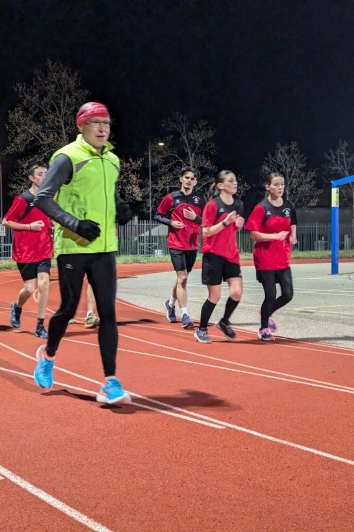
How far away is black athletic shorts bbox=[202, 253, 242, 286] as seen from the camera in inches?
309

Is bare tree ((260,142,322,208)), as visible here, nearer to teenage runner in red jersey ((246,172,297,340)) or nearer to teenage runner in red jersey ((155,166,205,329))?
teenage runner in red jersey ((155,166,205,329))

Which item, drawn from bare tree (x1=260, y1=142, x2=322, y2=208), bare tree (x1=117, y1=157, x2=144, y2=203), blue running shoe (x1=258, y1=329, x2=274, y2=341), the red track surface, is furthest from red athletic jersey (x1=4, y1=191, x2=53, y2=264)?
bare tree (x1=260, y1=142, x2=322, y2=208)

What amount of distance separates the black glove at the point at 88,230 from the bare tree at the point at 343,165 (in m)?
55.1

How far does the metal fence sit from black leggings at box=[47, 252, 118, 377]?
26.9m

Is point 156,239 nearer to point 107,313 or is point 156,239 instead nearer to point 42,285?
point 42,285

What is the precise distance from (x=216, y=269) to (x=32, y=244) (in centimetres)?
240

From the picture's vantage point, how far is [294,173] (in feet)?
183

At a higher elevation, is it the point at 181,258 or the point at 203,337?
the point at 181,258

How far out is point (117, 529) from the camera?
2.82m

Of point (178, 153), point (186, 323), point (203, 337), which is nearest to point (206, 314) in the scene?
point (203, 337)

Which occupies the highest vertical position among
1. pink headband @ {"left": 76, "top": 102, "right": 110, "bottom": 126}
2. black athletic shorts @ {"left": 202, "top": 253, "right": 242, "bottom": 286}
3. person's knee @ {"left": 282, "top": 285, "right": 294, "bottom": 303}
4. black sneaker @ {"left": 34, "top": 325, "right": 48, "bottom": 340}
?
pink headband @ {"left": 76, "top": 102, "right": 110, "bottom": 126}

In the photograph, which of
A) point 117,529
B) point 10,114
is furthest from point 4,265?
point 117,529

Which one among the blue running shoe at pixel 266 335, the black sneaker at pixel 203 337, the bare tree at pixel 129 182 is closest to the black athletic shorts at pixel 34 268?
the black sneaker at pixel 203 337

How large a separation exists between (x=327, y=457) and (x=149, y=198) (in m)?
43.7
